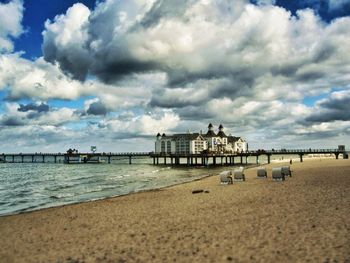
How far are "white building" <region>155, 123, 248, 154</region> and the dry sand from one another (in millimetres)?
99660

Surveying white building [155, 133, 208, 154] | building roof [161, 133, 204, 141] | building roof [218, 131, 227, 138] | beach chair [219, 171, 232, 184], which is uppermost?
building roof [218, 131, 227, 138]

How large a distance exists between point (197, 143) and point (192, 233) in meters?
114

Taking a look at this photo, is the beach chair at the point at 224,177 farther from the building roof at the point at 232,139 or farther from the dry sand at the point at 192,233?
the building roof at the point at 232,139

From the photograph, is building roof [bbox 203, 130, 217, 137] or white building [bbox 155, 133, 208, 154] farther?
building roof [bbox 203, 130, 217, 137]

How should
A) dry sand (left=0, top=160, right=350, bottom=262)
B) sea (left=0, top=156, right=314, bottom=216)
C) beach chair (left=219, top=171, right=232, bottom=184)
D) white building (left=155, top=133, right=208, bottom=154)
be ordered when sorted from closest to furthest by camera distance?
dry sand (left=0, top=160, right=350, bottom=262) < sea (left=0, top=156, right=314, bottom=216) < beach chair (left=219, top=171, right=232, bottom=184) < white building (left=155, top=133, right=208, bottom=154)

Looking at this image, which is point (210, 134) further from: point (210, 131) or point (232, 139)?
point (232, 139)

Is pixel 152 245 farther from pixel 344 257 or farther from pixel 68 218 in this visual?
pixel 68 218

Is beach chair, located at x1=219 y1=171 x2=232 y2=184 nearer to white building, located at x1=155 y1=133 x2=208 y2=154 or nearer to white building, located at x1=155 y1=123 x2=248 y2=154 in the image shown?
white building, located at x1=155 y1=123 x2=248 y2=154

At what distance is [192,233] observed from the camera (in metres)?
10.5

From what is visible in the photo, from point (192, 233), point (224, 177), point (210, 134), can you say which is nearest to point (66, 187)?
point (224, 177)

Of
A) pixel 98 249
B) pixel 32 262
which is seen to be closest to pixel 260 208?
pixel 98 249

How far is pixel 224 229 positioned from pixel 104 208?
27.3 feet

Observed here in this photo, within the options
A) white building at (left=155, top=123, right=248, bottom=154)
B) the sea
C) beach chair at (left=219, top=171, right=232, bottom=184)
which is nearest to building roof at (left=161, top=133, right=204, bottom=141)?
white building at (left=155, top=123, right=248, bottom=154)

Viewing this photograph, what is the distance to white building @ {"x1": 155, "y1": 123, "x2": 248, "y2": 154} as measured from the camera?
406 ft
